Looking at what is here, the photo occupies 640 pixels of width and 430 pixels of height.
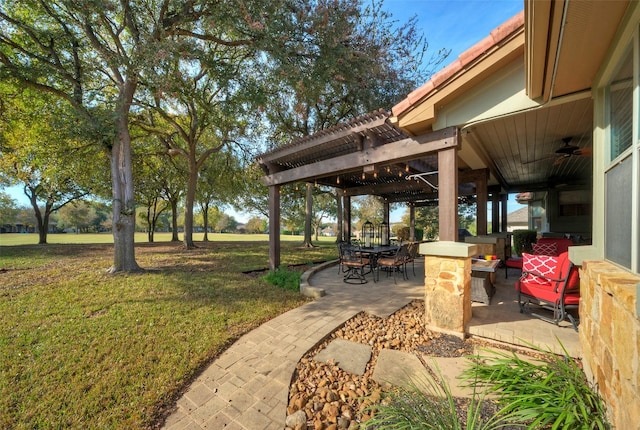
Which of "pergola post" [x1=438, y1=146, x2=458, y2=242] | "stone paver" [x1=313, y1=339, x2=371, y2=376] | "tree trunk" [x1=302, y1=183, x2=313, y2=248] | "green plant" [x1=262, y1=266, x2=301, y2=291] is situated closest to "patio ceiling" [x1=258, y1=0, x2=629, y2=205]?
"pergola post" [x1=438, y1=146, x2=458, y2=242]

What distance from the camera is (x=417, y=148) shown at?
3953mm

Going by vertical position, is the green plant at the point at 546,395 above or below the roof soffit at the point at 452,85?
below

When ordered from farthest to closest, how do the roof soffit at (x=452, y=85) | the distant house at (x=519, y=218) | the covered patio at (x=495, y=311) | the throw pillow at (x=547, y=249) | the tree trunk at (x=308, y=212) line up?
the distant house at (x=519, y=218) → the tree trunk at (x=308, y=212) → the throw pillow at (x=547, y=249) → the covered patio at (x=495, y=311) → the roof soffit at (x=452, y=85)

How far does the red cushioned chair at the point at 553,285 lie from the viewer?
323cm

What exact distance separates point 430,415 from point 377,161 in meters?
3.69

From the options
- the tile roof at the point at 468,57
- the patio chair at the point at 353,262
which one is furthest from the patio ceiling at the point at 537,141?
the patio chair at the point at 353,262

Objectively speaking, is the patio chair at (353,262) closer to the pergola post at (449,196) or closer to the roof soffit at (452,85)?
the pergola post at (449,196)

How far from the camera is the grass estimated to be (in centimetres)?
215

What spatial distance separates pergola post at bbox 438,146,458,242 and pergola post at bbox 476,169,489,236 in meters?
3.98

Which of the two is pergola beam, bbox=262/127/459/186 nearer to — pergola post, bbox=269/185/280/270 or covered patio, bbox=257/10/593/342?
covered patio, bbox=257/10/593/342

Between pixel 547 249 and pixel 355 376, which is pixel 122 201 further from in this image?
pixel 547 249

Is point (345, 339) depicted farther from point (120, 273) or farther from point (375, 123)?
point (120, 273)

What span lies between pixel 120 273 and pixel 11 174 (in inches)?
499

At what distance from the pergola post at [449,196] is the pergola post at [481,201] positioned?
3.98 metres
